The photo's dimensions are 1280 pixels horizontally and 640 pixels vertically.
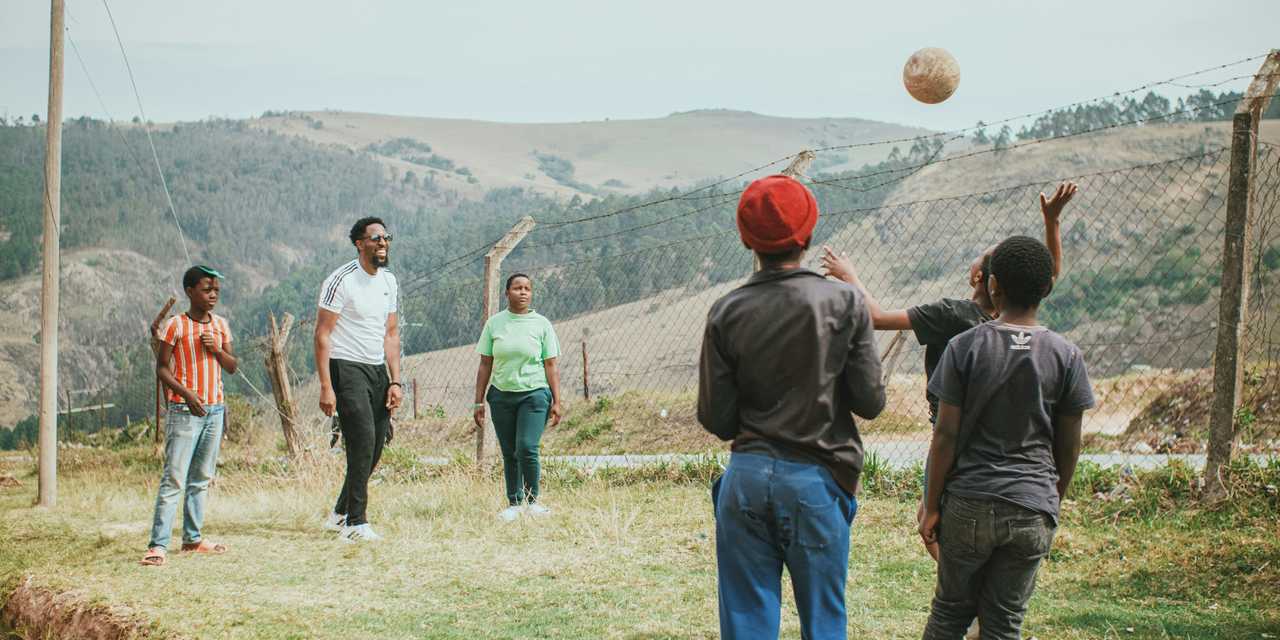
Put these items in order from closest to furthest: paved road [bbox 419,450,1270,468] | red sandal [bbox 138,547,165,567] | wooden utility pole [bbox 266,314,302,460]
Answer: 1. red sandal [bbox 138,547,165,567]
2. paved road [bbox 419,450,1270,468]
3. wooden utility pole [bbox 266,314,302,460]

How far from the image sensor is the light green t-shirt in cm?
763

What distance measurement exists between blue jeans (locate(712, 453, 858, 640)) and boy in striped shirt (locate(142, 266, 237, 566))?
430 cm

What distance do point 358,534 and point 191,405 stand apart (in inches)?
50.7

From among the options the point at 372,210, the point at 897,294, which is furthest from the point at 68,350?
the point at 372,210

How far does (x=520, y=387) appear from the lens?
7.61 metres

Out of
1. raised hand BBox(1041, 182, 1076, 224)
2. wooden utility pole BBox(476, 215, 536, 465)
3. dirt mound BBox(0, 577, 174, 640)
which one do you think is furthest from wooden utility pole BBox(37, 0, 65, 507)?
raised hand BBox(1041, 182, 1076, 224)

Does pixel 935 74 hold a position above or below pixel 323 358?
above

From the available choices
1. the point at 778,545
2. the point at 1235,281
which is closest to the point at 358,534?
the point at 778,545

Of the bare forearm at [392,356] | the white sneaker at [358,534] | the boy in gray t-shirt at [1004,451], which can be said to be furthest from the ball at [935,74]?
the white sneaker at [358,534]

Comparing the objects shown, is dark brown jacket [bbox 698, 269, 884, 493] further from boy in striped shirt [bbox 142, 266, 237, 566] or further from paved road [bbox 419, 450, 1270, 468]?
paved road [bbox 419, 450, 1270, 468]

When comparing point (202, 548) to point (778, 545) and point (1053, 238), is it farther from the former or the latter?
point (1053, 238)

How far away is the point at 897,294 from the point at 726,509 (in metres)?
31.2

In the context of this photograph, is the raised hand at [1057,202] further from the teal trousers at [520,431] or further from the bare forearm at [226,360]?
the bare forearm at [226,360]

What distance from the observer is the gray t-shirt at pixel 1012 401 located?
323cm
